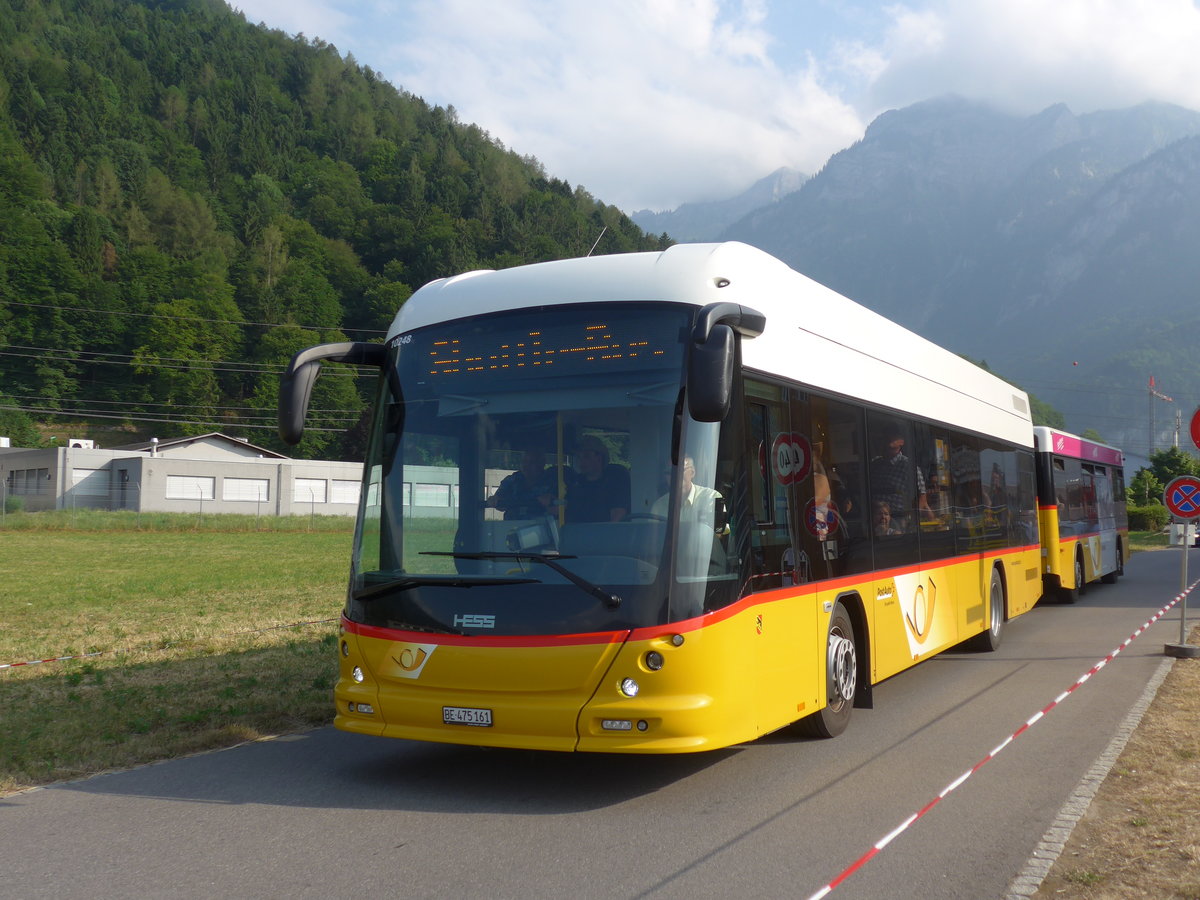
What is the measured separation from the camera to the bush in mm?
64188

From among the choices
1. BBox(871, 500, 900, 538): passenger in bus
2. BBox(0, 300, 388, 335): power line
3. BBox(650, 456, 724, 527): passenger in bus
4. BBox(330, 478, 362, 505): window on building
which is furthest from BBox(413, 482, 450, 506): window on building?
BBox(0, 300, 388, 335): power line

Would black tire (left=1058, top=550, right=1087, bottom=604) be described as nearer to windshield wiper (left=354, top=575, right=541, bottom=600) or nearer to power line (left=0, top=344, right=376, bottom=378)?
windshield wiper (left=354, top=575, right=541, bottom=600)

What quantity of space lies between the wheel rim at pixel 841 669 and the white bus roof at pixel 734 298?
182 centimetres

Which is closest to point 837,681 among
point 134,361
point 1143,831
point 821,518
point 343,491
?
point 821,518

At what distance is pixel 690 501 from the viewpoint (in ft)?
21.3

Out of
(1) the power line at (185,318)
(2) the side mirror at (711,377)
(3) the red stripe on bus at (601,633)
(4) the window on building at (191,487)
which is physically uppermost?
(1) the power line at (185,318)

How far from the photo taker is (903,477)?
10086mm

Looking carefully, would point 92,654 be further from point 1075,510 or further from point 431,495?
point 1075,510

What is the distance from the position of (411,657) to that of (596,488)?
1.46 m

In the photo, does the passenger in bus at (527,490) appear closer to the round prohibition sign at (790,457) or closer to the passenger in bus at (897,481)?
the round prohibition sign at (790,457)

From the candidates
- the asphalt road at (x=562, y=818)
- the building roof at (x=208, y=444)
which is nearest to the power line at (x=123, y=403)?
the building roof at (x=208, y=444)

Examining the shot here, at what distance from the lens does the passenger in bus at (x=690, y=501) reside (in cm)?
645

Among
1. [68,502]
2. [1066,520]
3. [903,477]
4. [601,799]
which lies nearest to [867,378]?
[903,477]

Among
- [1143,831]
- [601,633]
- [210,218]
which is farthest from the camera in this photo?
[210,218]
